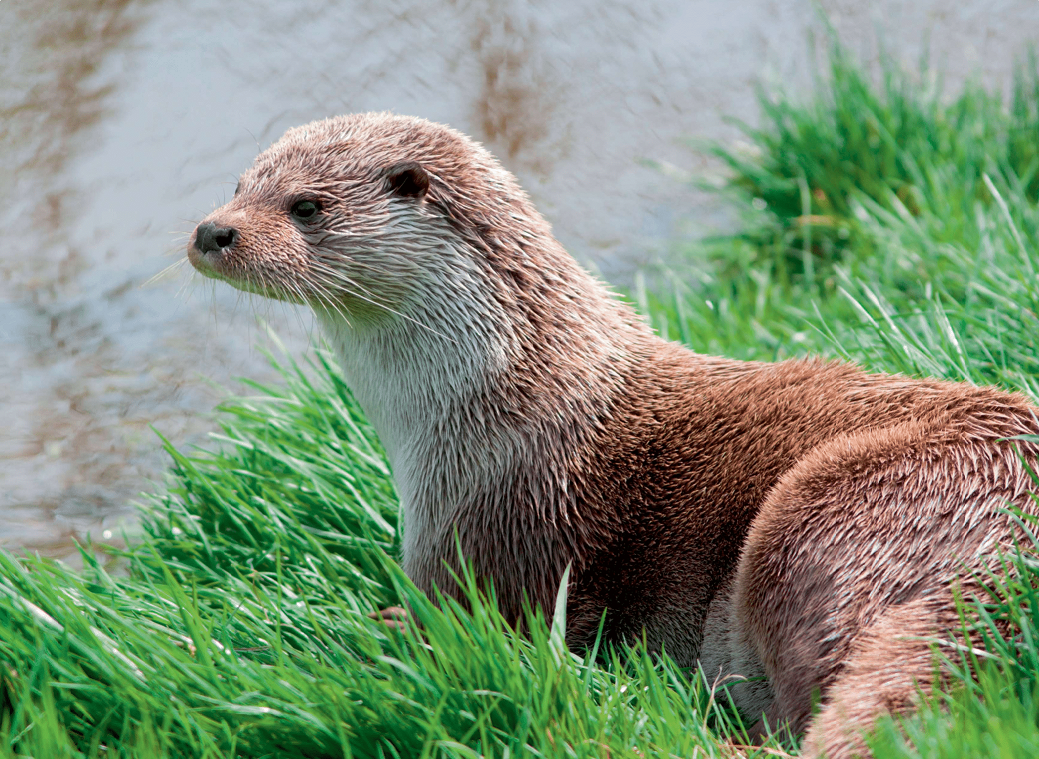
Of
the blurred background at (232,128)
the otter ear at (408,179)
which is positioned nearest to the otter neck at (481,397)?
the otter ear at (408,179)

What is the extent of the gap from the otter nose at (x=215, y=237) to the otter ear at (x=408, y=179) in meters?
0.42

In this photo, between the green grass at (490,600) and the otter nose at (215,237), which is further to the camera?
the otter nose at (215,237)

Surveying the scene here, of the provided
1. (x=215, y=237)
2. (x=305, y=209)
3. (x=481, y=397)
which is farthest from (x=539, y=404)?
(x=215, y=237)

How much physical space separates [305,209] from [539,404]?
0.79 meters

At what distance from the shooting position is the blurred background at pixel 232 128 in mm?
4832

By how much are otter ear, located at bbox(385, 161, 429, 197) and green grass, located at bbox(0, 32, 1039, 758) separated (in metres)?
0.93

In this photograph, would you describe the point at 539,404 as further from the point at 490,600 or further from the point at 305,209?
the point at 305,209

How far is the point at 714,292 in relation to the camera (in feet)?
15.8

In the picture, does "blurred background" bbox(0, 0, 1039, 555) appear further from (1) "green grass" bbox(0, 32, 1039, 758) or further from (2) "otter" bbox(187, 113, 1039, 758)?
(2) "otter" bbox(187, 113, 1039, 758)

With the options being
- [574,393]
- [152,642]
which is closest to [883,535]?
[574,393]

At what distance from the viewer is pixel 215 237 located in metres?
2.61

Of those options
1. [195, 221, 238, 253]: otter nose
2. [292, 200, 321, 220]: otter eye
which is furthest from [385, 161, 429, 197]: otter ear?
[195, 221, 238, 253]: otter nose

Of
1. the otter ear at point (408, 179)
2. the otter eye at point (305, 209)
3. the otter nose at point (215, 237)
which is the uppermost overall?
the otter ear at point (408, 179)

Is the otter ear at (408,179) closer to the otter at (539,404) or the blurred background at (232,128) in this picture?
the otter at (539,404)
